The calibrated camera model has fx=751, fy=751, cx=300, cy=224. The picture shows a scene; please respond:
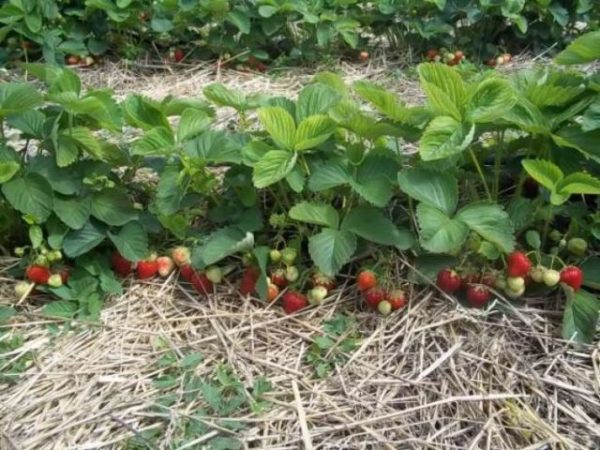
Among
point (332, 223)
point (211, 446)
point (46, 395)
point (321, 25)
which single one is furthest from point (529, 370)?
point (321, 25)

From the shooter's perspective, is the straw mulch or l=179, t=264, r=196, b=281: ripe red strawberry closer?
the straw mulch

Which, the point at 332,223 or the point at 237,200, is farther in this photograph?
the point at 237,200

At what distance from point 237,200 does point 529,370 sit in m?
0.85

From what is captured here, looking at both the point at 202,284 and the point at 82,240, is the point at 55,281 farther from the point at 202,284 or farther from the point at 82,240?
the point at 202,284

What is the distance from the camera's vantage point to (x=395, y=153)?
1900 mm

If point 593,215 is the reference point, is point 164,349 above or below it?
below

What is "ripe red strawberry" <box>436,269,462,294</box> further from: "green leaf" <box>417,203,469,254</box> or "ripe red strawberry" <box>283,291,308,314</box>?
"ripe red strawberry" <box>283,291,308,314</box>

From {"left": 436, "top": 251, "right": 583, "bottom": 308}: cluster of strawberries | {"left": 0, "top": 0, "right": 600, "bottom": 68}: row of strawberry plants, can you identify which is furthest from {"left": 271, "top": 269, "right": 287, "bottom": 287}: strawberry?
{"left": 0, "top": 0, "right": 600, "bottom": 68}: row of strawberry plants

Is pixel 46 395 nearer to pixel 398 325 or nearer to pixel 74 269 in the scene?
pixel 74 269

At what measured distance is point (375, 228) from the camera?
1.80 metres

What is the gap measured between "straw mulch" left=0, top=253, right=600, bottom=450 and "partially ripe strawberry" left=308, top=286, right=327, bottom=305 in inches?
1.0

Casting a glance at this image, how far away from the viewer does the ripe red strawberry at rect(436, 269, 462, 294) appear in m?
1.81

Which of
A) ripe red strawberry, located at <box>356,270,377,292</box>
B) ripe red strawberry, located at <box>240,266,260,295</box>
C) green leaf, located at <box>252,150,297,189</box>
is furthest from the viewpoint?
ripe red strawberry, located at <box>240,266,260,295</box>

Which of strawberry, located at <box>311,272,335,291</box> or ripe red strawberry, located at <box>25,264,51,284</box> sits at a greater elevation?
ripe red strawberry, located at <box>25,264,51,284</box>
